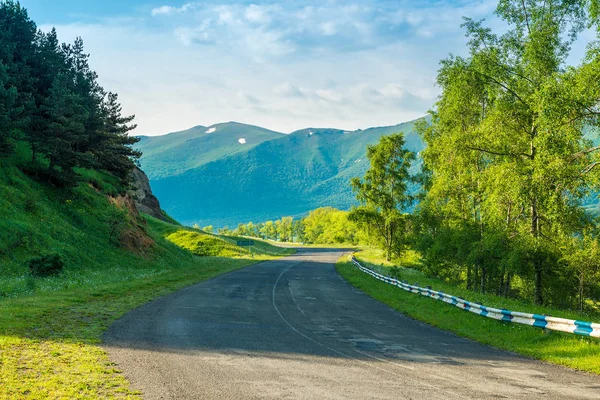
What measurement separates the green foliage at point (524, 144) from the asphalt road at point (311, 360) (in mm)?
8649

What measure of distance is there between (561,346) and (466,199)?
22924 mm

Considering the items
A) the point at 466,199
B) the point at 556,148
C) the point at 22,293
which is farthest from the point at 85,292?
the point at 466,199

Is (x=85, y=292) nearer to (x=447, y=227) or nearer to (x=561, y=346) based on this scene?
(x=561, y=346)

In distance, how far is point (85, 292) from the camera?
72.0ft

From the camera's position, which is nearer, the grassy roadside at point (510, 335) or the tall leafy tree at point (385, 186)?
the grassy roadside at point (510, 335)

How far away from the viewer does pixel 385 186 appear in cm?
5600

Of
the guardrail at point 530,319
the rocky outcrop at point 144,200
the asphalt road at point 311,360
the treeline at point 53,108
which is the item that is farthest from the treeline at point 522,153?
the rocky outcrop at point 144,200

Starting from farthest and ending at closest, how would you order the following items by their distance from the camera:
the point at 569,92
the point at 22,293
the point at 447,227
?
the point at 447,227, the point at 22,293, the point at 569,92

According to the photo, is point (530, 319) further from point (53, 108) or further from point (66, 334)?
point (53, 108)

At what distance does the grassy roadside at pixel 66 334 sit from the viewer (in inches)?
335

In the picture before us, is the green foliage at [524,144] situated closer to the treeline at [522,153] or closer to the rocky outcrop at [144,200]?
the treeline at [522,153]

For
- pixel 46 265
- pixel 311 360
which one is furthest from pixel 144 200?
pixel 311 360

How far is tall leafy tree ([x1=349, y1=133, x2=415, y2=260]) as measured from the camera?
180 feet

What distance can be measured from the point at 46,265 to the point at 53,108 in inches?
778
